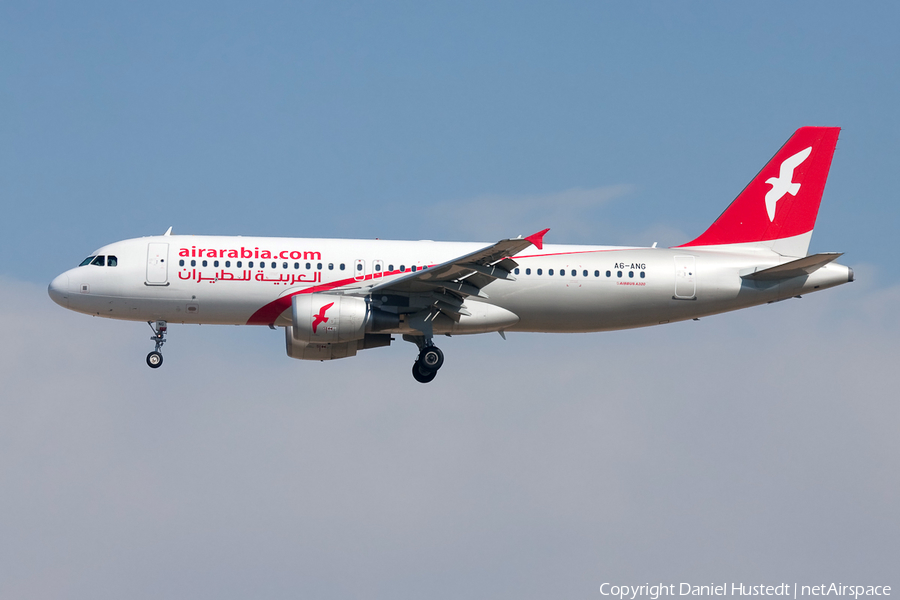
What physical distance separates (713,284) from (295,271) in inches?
559

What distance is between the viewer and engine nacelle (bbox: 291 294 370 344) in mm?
34750

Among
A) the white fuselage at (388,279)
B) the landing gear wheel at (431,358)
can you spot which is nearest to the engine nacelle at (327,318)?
the white fuselage at (388,279)

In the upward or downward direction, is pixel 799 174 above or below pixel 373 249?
above

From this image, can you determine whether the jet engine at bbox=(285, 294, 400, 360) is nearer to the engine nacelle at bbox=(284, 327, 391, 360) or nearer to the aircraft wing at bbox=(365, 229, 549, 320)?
the aircraft wing at bbox=(365, 229, 549, 320)

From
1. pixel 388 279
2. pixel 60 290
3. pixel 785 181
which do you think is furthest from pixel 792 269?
pixel 60 290

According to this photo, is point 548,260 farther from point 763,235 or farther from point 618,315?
point 763,235

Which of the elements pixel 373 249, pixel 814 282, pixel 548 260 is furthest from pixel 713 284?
pixel 373 249

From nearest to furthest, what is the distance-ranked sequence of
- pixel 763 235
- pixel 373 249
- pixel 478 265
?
pixel 478 265 < pixel 373 249 < pixel 763 235

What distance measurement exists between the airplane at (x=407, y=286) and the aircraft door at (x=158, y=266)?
0.03 meters

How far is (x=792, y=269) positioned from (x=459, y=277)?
11.6 meters

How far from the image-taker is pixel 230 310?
1420 inches

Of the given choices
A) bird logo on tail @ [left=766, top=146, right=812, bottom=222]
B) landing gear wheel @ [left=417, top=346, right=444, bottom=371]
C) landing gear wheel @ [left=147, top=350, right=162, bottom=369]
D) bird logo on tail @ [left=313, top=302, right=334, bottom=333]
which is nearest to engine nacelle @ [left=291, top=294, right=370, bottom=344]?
bird logo on tail @ [left=313, top=302, right=334, bottom=333]

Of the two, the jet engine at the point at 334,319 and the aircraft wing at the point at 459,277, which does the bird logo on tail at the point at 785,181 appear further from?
the jet engine at the point at 334,319

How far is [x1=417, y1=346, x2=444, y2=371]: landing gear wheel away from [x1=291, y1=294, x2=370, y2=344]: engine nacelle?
8.52ft
